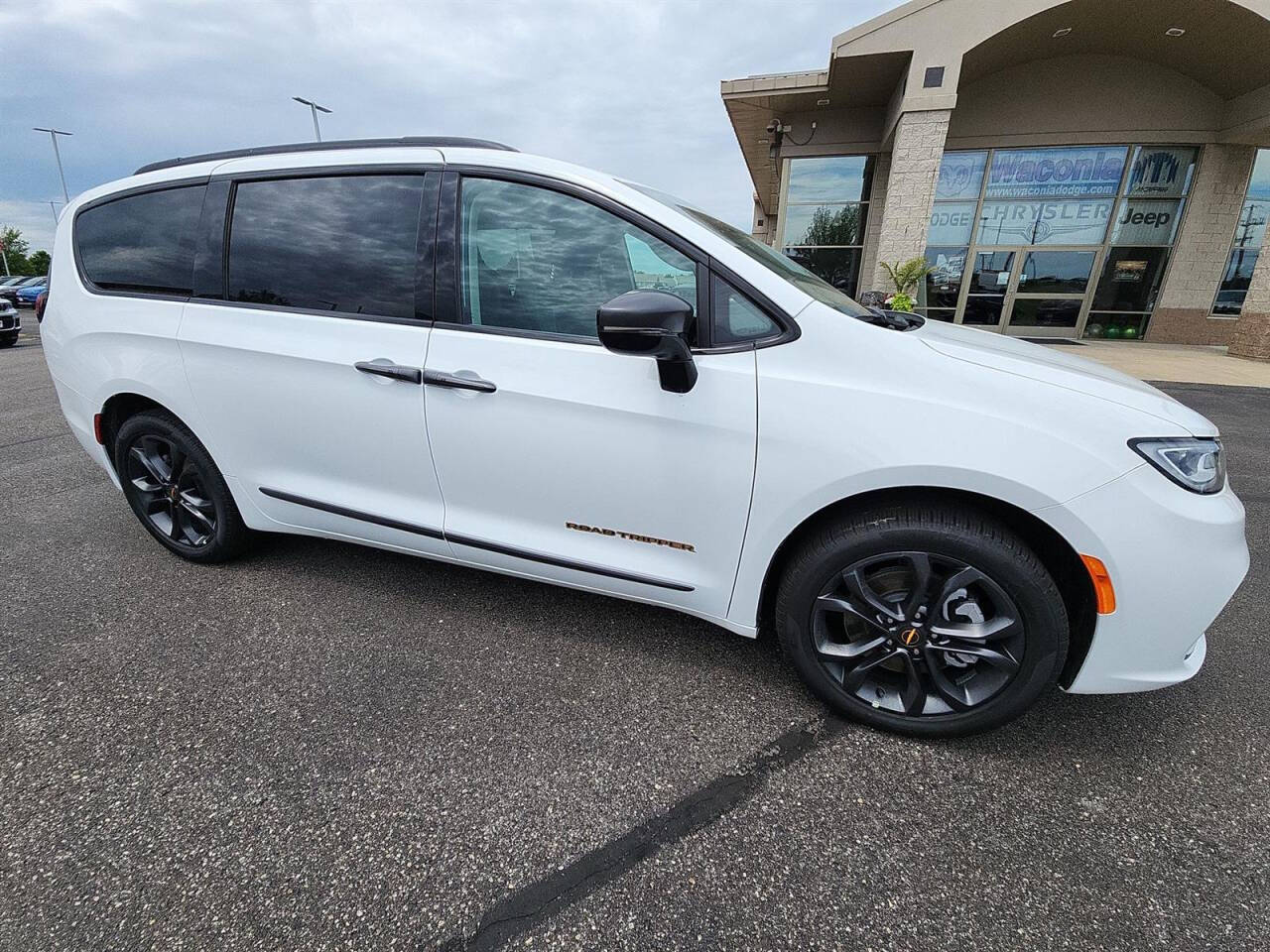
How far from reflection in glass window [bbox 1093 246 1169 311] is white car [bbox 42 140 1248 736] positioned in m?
15.8

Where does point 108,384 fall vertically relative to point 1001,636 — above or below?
above

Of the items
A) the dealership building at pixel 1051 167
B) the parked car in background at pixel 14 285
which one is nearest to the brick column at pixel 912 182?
the dealership building at pixel 1051 167

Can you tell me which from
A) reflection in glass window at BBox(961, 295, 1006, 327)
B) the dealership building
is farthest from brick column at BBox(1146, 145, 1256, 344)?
reflection in glass window at BBox(961, 295, 1006, 327)

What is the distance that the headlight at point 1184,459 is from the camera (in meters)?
1.56

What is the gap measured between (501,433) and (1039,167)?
54.6ft

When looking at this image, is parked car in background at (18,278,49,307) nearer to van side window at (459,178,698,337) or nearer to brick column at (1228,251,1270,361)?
van side window at (459,178,698,337)

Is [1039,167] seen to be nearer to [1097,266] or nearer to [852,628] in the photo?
[1097,266]

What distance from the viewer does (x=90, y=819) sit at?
156cm

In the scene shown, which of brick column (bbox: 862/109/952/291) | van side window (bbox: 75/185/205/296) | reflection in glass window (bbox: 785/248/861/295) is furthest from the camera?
reflection in glass window (bbox: 785/248/861/295)

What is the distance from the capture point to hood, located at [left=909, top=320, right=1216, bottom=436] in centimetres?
166

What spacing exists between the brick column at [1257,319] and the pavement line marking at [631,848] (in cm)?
1519

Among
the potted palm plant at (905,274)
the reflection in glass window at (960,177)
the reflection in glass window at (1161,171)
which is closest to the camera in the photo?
the potted palm plant at (905,274)

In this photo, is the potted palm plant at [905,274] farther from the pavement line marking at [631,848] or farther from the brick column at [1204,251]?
the pavement line marking at [631,848]

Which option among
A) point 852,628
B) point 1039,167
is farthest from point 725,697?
point 1039,167
